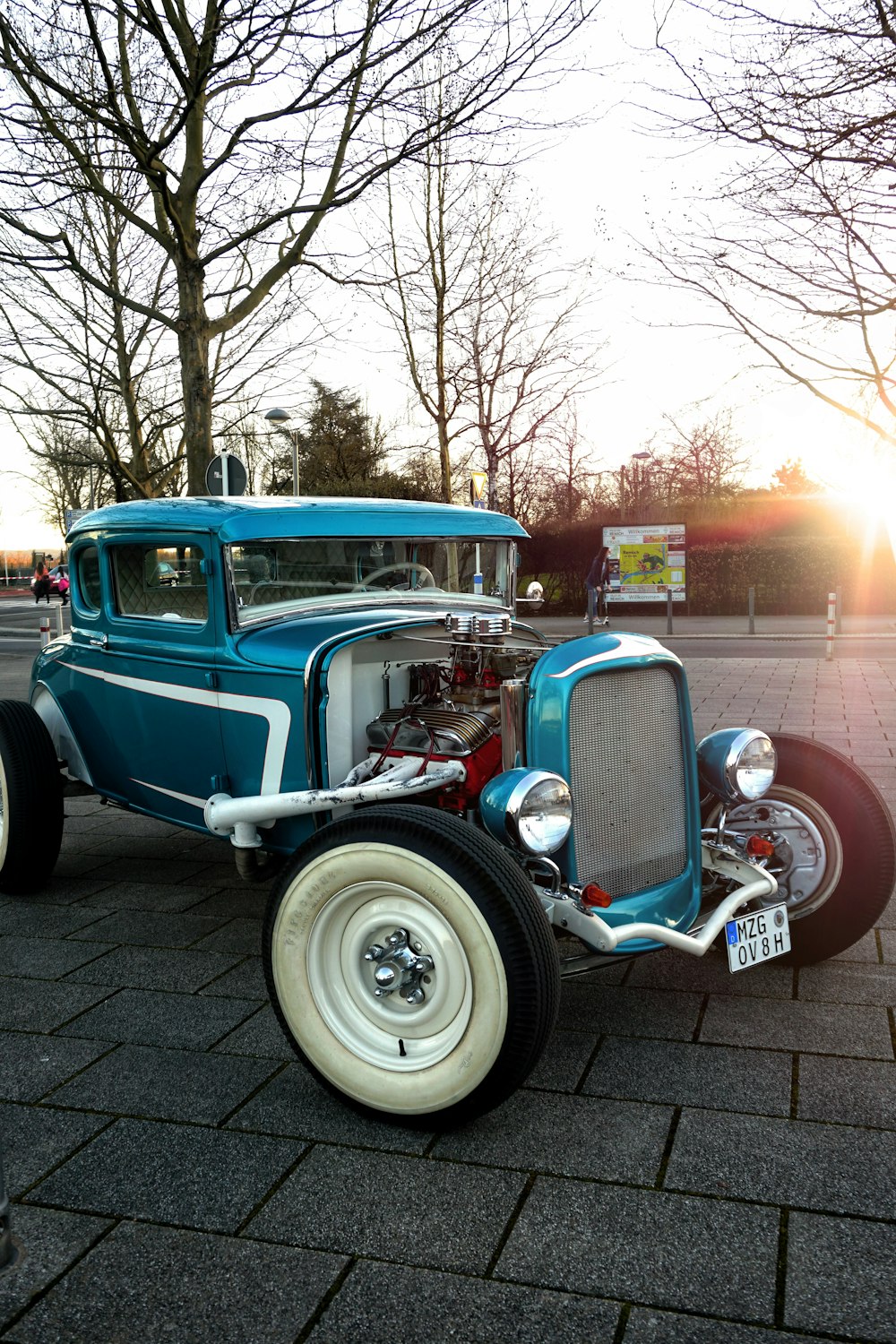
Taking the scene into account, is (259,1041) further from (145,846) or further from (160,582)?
(145,846)

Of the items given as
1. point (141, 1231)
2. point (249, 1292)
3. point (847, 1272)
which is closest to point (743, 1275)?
point (847, 1272)

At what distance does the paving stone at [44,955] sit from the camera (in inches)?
159

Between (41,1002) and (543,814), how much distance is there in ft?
6.45

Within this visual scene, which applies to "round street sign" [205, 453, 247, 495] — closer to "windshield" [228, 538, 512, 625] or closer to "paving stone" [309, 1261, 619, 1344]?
"windshield" [228, 538, 512, 625]

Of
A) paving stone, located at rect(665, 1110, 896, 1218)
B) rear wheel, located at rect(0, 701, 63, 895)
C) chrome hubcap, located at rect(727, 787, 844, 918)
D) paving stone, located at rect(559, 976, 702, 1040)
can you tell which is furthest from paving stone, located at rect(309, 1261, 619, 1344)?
rear wheel, located at rect(0, 701, 63, 895)

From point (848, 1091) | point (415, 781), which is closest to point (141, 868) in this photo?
point (415, 781)

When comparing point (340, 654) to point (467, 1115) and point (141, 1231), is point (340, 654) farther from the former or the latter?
point (141, 1231)

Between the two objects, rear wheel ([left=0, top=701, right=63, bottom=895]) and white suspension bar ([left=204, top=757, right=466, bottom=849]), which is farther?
rear wheel ([left=0, top=701, right=63, bottom=895])

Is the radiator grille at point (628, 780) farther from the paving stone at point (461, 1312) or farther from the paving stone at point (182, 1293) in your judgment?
the paving stone at point (182, 1293)

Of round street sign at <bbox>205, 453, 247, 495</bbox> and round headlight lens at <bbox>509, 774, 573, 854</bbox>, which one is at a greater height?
round street sign at <bbox>205, 453, 247, 495</bbox>

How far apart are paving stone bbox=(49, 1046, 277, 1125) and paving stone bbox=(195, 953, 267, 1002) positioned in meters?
0.45

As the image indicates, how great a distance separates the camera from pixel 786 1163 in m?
2.66

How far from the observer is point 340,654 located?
3861mm

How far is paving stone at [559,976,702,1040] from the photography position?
346 centimetres
